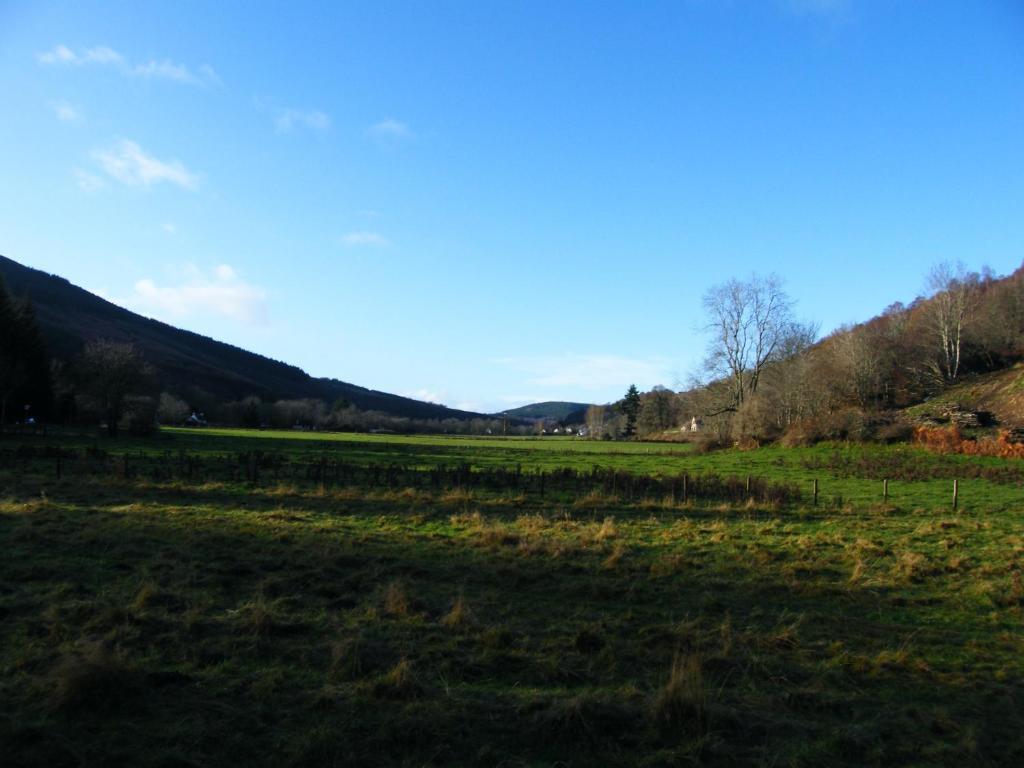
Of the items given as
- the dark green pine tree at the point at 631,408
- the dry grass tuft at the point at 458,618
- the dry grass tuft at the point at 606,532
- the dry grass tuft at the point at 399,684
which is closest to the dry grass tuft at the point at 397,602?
the dry grass tuft at the point at 458,618

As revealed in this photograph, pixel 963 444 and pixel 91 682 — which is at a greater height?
pixel 963 444

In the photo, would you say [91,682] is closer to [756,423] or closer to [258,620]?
[258,620]

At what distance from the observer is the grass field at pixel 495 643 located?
16.9 ft

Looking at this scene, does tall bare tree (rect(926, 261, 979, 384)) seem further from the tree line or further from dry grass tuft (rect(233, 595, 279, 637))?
dry grass tuft (rect(233, 595, 279, 637))

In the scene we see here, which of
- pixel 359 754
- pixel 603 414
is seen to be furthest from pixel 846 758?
pixel 603 414

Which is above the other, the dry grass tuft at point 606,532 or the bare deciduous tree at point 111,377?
the bare deciduous tree at point 111,377

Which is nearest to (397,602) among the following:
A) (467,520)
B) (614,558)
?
(614,558)

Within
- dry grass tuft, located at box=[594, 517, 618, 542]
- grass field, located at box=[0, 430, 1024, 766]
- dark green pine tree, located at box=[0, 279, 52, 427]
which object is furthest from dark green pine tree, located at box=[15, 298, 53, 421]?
dry grass tuft, located at box=[594, 517, 618, 542]

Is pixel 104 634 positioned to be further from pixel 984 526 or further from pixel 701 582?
pixel 984 526

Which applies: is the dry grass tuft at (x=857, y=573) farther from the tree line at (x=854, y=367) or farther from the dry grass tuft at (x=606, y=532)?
the tree line at (x=854, y=367)

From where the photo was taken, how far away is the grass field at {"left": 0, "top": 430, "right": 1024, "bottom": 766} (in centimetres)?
514

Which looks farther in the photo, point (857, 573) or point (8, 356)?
point (8, 356)

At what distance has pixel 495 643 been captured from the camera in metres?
7.36

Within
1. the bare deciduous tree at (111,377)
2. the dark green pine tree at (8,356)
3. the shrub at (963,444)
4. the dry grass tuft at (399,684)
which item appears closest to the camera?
the dry grass tuft at (399,684)
